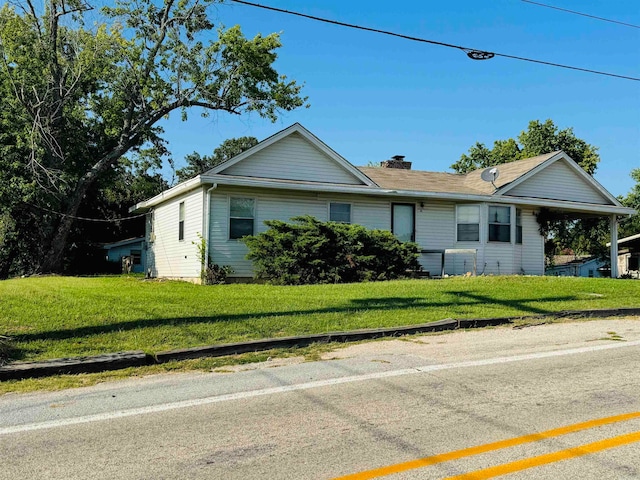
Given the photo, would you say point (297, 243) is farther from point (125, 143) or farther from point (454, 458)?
point (125, 143)

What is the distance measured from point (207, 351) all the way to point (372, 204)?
13.0 m

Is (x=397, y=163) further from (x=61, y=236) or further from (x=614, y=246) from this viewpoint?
(x=61, y=236)

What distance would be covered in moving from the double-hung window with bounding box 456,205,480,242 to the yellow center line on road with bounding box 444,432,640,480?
16.6 m

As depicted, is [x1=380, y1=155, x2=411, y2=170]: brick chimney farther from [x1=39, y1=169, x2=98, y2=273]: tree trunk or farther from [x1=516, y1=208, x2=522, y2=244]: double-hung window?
[x1=39, y1=169, x2=98, y2=273]: tree trunk

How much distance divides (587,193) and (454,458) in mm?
21825

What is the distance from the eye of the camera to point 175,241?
67.9 ft

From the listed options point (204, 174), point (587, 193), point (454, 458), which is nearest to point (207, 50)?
point (204, 174)

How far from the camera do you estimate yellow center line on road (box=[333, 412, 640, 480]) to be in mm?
3838

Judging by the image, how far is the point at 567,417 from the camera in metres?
4.96

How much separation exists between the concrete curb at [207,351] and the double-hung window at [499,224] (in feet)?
34.6

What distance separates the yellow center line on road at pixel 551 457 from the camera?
3.79 meters

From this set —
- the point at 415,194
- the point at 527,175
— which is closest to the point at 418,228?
the point at 415,194

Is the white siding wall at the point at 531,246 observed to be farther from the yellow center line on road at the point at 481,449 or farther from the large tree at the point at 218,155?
the large tree at the point at 218,155

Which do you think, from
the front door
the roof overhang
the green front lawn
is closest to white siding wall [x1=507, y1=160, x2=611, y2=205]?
the roof overhang
